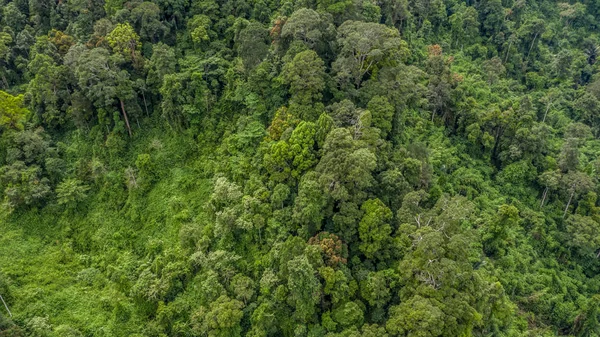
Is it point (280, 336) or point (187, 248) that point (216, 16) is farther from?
point (280, 336)

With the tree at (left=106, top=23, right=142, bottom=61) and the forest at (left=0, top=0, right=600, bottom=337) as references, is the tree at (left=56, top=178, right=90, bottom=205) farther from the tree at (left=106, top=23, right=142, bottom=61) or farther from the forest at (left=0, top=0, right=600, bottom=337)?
the tree at (left=106, top=23, right=142, bottom=61)

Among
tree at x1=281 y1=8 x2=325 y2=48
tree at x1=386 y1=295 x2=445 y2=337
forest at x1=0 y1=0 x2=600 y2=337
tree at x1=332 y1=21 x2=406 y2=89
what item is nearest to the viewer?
tree at x1=386 y1=295 x2=445 y2=337

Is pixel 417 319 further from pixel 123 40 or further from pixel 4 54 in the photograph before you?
pixel 4 54

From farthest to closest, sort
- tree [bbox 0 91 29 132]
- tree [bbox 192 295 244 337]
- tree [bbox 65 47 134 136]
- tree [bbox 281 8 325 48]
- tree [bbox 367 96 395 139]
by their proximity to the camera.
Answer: tree [bbox 0 91 29 132] → tree [bbox 65 47 134 136] → tree [bbox 281 8 325 48] → tree [bbox 367 96 395 139] → tree [bbox 192 295 244 337]

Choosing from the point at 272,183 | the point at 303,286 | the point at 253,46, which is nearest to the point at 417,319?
the point at 303,286

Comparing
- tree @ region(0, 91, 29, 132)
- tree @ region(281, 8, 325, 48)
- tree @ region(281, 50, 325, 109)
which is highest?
tree @ region(281, 8, 325, 48)

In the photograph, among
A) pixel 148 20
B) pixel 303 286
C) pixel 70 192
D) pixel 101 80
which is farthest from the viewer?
pixel 148 20

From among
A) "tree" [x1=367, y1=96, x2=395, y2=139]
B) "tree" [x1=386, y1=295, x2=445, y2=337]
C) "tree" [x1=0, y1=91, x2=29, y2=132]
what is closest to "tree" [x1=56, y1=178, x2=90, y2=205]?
"tree" [x1=0, y1=91, x2=29, y2=132]

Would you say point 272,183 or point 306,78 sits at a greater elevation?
point 306,78

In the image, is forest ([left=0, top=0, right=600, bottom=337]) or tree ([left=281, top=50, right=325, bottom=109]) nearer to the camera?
forest ([left=0, top=0, right=600, bottom=337])
